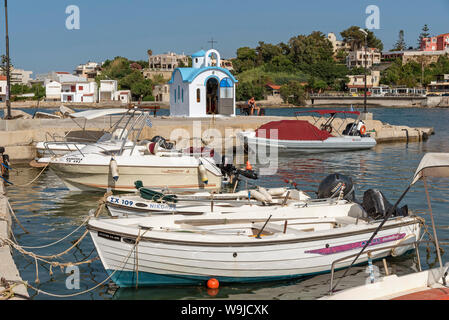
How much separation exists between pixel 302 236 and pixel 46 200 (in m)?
10.9

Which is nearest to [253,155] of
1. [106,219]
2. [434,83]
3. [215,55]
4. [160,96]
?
[215,55]

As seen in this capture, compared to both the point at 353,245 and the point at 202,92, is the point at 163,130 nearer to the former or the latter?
the point at 202,92

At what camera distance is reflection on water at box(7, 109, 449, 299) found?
989 cm

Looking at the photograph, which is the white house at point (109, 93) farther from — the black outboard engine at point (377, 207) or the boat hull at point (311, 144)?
the black outboard engine at point (377, 207)

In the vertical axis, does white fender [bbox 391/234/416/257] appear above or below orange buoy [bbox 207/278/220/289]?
A: above

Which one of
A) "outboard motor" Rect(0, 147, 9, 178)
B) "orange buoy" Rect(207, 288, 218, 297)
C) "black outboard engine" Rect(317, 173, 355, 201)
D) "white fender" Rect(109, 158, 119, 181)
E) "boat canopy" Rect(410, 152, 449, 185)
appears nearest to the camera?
"boat canopy" Rect(410, 152, 449, 185)

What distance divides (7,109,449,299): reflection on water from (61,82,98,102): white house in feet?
335

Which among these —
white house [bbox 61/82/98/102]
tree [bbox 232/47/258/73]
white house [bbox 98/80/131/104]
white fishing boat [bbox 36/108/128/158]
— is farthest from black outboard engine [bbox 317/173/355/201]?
tree [bbox 232/47/258/73]

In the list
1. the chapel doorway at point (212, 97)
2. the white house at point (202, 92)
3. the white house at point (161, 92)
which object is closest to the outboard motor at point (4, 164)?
the white house at point (202, 92)

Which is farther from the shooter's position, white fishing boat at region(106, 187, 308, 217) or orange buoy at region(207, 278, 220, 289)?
white fishing boat at region(106, 187, 308, 217)

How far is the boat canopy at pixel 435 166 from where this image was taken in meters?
7.45

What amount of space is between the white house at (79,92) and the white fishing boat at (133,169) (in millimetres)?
A: 111677

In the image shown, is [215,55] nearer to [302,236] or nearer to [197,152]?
[197,152]

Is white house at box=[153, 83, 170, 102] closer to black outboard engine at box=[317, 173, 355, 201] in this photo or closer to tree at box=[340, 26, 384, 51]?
tree at box=[340, 26, 384, 51]
